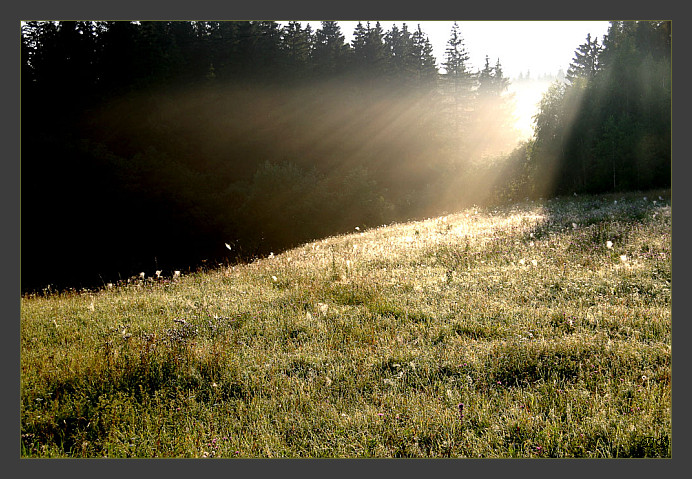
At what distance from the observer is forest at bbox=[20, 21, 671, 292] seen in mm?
22172

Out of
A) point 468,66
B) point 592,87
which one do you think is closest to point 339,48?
point 468,66

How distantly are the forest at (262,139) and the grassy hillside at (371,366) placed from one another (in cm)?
1184

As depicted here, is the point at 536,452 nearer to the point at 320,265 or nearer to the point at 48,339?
the point at 48,339

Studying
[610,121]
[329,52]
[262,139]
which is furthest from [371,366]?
[329,52]

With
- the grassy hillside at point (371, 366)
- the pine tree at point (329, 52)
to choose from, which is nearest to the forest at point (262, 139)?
the pine tree at point (329, 52)

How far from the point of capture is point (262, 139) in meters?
39.7

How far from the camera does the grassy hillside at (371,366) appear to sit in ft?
12.4

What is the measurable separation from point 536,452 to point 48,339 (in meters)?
6.25

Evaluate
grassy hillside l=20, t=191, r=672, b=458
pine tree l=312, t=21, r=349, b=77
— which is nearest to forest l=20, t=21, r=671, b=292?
pine tree l=312, t=21, r=349, b=77

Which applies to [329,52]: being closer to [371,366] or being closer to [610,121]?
[610,121]

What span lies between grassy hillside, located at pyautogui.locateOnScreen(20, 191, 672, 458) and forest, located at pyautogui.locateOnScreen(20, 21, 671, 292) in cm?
1184

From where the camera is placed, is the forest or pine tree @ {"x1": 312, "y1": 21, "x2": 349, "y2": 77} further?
pine tree @ {"x1": 312, "y1": 21, "x2": 349, "y2": 77}

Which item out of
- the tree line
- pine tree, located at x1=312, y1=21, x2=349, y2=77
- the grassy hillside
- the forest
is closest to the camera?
the grassy hillside

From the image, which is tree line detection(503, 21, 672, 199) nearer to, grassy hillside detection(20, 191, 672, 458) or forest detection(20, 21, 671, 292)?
forest detection(20, 21, 671, 292)
